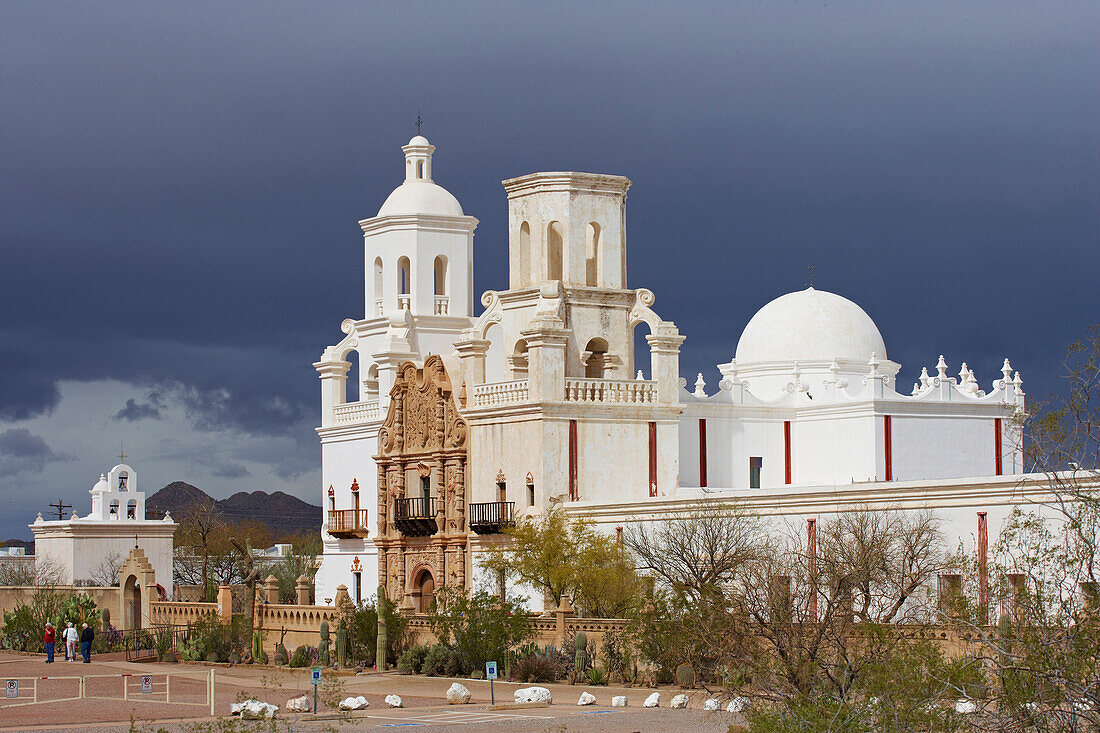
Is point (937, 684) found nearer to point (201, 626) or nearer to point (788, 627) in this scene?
point (788, 627)

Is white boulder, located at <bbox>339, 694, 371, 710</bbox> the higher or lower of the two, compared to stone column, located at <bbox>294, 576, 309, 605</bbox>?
lower

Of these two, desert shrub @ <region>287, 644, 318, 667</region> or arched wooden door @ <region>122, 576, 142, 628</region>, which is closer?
desert shrub @ <region>287, 644, 318, 667</region>

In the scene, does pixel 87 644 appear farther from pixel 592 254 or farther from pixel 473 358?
pixel 592 254

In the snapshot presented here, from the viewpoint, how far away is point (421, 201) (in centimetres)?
5481

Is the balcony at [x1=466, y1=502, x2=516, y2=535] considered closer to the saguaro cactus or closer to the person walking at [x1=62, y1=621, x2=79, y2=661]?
the saguaro cactus

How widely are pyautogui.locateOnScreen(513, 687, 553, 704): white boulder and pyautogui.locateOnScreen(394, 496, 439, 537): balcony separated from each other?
54.0ft

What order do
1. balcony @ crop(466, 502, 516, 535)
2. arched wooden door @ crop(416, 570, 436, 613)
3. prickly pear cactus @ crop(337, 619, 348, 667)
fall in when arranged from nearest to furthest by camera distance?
prickly pear cactus @ crop(337, 619, 348, 667), balcony @ crop(466, 502, 516, 535), arched wooden door @ crop(416, 570, 436, 613)

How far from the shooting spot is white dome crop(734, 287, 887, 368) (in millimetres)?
49438

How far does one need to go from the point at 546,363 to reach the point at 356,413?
40.7 ft

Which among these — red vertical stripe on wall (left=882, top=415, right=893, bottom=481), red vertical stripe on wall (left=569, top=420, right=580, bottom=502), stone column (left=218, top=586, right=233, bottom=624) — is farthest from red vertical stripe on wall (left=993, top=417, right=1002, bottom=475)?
stone column (left=218, top=586, right=233, bottom=624)

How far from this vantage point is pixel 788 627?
80.0 feet

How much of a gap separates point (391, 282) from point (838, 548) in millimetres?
25703

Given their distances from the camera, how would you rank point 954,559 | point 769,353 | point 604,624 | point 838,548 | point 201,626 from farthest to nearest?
point 769,353, point 201,626, point 604,624, point 838,548, point 954,559

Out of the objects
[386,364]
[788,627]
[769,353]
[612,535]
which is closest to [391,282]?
[386,364]
